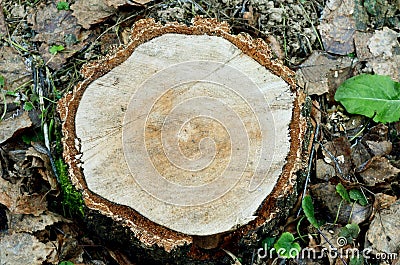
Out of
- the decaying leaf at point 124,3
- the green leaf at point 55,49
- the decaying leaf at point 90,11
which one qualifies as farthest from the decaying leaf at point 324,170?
the green leaf at point 55,49

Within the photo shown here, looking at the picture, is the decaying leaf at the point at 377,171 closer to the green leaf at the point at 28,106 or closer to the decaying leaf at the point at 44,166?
the decaying leaf at the point at 44,166

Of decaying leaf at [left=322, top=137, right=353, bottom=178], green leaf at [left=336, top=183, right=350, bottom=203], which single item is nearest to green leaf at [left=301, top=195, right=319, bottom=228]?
green leaf at [left=336, top=183, right=350, bottom=203]

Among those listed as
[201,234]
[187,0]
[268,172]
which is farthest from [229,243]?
[187,0]

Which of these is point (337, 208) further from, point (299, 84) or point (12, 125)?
point (12, 125)

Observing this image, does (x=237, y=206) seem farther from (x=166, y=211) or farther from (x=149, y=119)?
(x=149, y=119)

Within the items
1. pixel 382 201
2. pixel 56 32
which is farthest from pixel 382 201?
pixel 56 32
